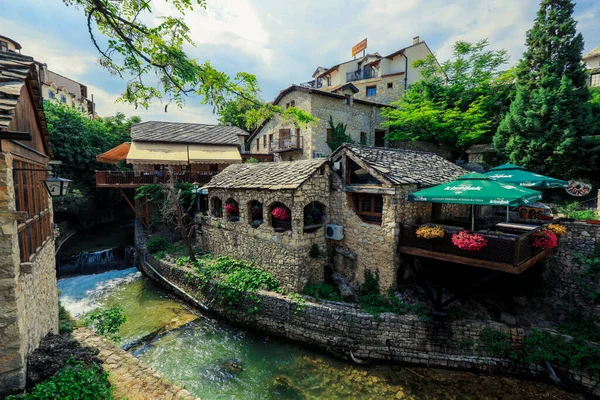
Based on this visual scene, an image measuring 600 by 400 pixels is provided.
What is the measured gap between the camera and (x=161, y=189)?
18031mm

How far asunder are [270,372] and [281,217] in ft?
16.9

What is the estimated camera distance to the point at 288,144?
24.3 metres

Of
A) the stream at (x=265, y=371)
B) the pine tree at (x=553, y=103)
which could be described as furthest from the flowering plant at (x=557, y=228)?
the pine tree at (x=553, y=103)

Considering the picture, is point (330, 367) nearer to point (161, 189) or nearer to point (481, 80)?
point (161, 189)

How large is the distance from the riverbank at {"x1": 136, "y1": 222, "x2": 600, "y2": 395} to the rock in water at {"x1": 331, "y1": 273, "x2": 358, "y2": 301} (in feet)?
1.62

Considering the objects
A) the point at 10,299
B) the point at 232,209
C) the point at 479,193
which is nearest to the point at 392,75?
the point at 232,209

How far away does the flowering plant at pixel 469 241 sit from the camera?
759cm

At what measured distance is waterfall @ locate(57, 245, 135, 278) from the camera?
1584cm

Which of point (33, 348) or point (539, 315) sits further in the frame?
point (539, 315)

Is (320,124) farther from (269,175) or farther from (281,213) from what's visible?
(281,213)

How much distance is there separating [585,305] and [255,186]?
12.0 metres

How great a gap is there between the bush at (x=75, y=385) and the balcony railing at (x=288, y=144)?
20384 millimetres

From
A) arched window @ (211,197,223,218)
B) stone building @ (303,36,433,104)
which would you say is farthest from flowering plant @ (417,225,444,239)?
stone building @ (303,36,433,104)

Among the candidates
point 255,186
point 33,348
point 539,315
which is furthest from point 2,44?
point 539,315
